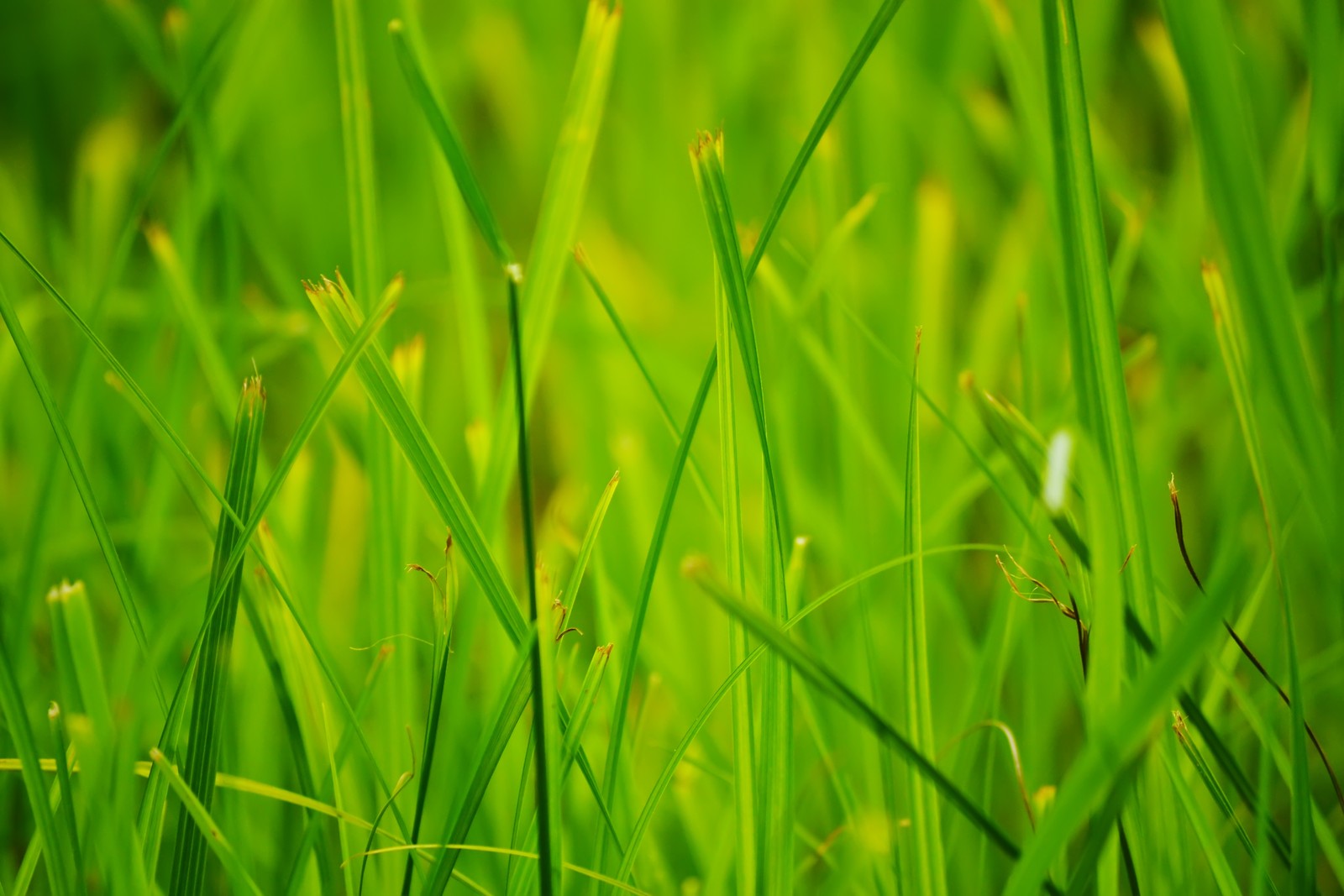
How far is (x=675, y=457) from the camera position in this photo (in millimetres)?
317

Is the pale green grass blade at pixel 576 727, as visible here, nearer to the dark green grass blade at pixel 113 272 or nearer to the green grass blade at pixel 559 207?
the green grass blade at pixel 559 207

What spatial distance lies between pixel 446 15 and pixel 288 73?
0.19 meters

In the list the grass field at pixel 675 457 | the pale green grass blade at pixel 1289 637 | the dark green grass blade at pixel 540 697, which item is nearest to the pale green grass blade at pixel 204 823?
the grass field at pixel 675 457

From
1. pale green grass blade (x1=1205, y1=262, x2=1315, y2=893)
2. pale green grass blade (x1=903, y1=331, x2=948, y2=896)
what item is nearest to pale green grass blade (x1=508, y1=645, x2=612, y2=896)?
pale green grass blade (x1=903, y1=331, x2=948, y2=896)

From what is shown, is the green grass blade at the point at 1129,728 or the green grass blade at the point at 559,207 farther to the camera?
the green grass blade at the point at 559,207

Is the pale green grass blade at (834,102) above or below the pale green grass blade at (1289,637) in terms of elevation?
above

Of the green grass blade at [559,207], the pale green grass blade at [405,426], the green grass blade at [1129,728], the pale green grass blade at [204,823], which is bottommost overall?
the pale green grass blade at [204,823]

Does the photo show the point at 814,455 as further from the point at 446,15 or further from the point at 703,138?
the point at 446,15

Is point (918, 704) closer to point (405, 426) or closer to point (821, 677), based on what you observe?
point (821, 677)

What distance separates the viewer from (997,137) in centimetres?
79

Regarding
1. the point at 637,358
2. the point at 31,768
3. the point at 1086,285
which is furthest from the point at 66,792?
the point at 1086,285

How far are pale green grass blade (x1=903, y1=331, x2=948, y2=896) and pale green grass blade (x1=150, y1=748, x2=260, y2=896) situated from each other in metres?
0.23

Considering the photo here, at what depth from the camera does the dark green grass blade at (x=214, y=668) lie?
0.91 ft

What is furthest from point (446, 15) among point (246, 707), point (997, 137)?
point (246, 707)
